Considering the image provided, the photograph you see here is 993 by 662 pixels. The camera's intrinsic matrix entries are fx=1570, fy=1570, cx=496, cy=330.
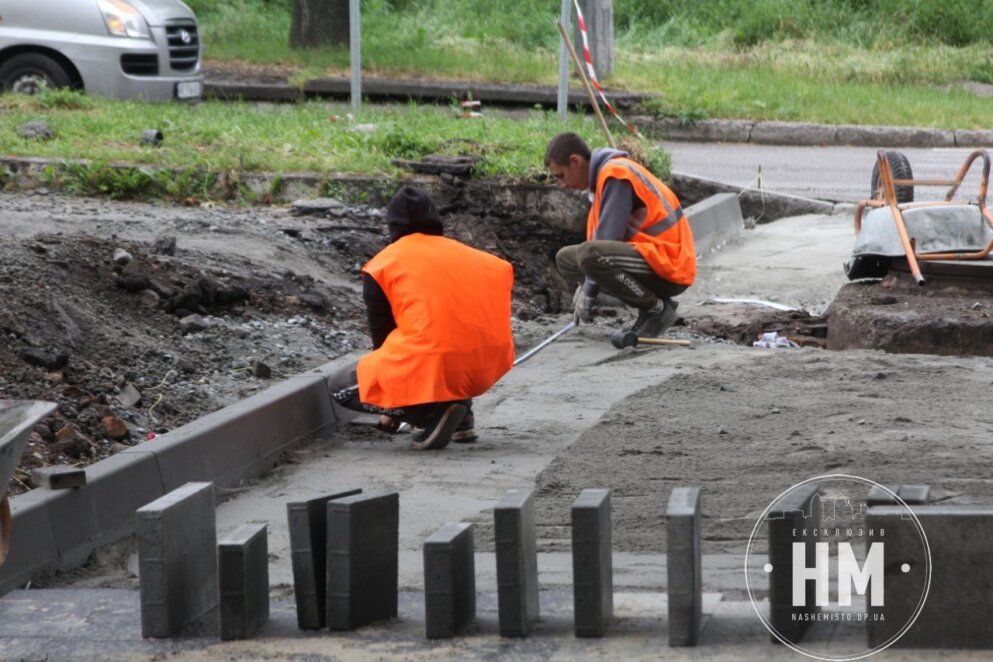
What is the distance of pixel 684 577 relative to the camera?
13.3 feet

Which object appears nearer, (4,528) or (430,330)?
(4,528)

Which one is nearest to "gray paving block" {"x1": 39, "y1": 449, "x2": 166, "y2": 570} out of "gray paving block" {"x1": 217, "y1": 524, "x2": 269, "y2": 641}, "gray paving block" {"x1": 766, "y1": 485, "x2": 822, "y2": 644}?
"gray paving block" {"x1": 217, "y1": 524, "x2": 269, "y2": 641}

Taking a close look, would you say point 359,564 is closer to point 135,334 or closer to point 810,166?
point 135,334

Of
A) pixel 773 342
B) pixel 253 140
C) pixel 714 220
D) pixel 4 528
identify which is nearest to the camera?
pixel 4 528

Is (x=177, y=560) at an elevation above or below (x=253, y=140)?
below

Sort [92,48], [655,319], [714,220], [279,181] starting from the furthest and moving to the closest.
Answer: [92,48], [714,220], [279,181], [655,319]

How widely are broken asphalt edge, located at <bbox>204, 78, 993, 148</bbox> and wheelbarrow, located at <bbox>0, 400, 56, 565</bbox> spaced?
12253 mm

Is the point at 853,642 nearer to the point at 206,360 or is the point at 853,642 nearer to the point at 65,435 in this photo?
the point at 65,435

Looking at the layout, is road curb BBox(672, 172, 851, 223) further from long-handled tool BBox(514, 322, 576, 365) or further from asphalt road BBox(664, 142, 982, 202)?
long-handled tool BBox(514, 322, 576, 365)

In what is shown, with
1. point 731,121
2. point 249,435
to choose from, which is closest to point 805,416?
point 249,435

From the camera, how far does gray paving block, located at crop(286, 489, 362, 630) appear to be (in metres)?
4.34

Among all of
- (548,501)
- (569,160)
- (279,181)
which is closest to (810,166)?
(279,181)

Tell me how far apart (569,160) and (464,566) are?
453cm

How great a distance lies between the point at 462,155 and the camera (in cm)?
1141
